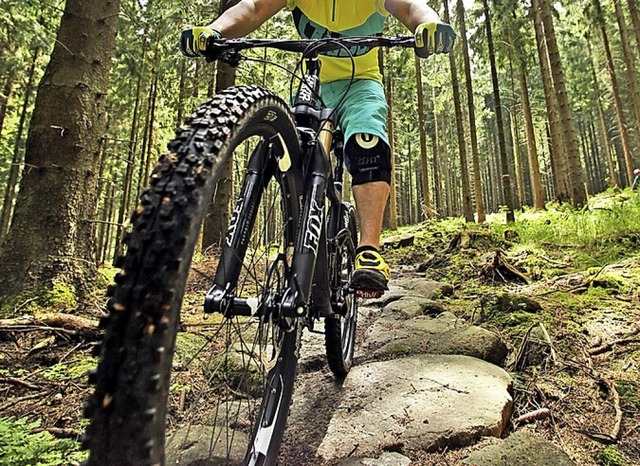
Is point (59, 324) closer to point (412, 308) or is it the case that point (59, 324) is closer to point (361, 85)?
point (361, 85)

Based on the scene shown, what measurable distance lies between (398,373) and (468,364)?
0.43 meters

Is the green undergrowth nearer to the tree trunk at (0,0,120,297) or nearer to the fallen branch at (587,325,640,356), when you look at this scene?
the fallen branch at (587,325,640,356)

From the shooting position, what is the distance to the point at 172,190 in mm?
841

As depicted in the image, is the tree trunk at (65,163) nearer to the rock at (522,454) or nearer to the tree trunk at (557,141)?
the rock at (522,454)

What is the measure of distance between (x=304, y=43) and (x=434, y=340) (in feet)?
7.13

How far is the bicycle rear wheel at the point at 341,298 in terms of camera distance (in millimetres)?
2336

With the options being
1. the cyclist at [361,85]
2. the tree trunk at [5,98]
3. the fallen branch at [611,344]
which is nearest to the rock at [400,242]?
the fallen branch at [611,344]

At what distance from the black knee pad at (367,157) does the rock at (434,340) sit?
1314 millimetres

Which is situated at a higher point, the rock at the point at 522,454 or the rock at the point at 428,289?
the rock at the point at 428,289

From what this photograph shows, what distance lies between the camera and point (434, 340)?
3000mm

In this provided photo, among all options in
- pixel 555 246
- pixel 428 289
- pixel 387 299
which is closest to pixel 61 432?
pixel 387 299

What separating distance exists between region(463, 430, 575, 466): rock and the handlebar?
176 cm

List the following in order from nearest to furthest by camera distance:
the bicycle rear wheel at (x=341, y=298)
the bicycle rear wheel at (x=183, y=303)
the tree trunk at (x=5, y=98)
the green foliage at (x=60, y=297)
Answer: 1. the bicycle rear wheel at (x=183, y=303)
2. the bicycle rear wheel at (x=341, y=298)
3. the green foliage at (x=60, y=297)
4. the tree trunk at (x=5, y=98)

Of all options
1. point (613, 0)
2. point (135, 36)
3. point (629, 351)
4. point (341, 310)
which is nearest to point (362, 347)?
point (341, 310)
